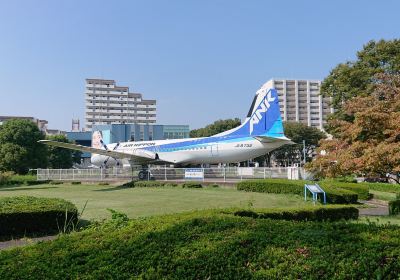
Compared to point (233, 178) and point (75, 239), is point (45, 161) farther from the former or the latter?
point (75, 239)

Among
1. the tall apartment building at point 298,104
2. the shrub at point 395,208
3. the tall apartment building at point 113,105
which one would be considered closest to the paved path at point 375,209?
the shrub at point 395,208

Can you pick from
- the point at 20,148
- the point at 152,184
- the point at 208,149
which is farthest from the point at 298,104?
the point at 152,184

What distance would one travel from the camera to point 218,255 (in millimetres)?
4223

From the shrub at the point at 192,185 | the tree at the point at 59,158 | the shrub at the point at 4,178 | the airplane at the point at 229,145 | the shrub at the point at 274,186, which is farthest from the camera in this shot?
the tree at the point at 59,158

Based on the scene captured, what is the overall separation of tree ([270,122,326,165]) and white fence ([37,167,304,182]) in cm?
3988

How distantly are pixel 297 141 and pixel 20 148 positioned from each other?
45.3 metres

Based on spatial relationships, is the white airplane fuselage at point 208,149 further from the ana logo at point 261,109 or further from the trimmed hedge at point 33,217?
the trimmed hedge at point 33,217

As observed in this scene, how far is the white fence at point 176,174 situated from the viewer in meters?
30.9

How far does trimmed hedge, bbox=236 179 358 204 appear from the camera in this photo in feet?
59.3

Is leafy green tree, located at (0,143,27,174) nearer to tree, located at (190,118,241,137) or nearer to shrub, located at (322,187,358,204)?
tree, located at (190,118,241,137)

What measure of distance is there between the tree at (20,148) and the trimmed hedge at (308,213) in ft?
143

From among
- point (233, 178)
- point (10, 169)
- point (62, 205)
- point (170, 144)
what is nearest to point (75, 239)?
point (62, 205)

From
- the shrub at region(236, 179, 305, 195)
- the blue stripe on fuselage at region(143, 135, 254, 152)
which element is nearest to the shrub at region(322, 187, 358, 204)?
the shrub at region(236, 179, 305, 195)

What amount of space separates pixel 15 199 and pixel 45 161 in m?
42.2
